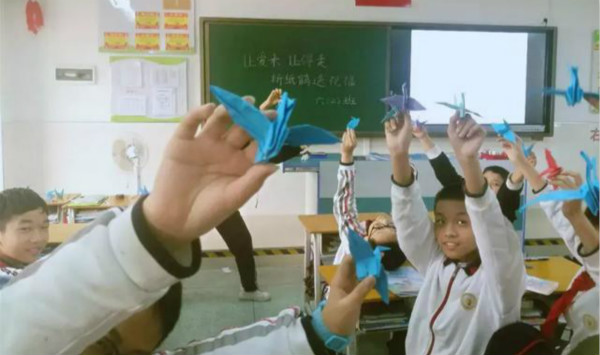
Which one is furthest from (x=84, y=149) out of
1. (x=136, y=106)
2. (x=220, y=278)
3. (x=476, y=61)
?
(x=476, y=61)

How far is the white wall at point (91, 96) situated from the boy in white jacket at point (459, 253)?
257 centimetres

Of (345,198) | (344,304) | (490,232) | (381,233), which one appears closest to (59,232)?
(345,198)

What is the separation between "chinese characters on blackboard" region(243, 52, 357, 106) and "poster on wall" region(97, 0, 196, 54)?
504mm

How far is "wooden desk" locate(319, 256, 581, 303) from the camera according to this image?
1756 mm

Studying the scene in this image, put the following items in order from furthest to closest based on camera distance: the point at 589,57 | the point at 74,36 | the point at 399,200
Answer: the point at 589,57 < the point at 74,36 < the point at 399,200

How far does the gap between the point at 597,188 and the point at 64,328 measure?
2.09 ft

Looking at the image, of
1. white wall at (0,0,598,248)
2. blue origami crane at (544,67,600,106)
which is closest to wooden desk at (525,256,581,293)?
blue origami crane at (544,67,600,106)

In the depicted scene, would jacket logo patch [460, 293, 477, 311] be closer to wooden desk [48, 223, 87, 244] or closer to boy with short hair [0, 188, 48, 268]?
boy with short hair [0, 188, 48, 268]

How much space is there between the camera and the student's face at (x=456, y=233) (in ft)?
3.91

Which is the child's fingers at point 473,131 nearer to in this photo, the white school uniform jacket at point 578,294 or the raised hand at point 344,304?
the white school uniform jacket at point 578,294

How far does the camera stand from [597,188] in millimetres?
648

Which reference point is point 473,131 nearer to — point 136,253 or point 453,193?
point 453,193

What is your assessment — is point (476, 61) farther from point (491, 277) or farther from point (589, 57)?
point (491, 277)

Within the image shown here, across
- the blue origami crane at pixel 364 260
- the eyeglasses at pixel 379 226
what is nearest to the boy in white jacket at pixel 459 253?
the blue origami crane at pixel 364 260
